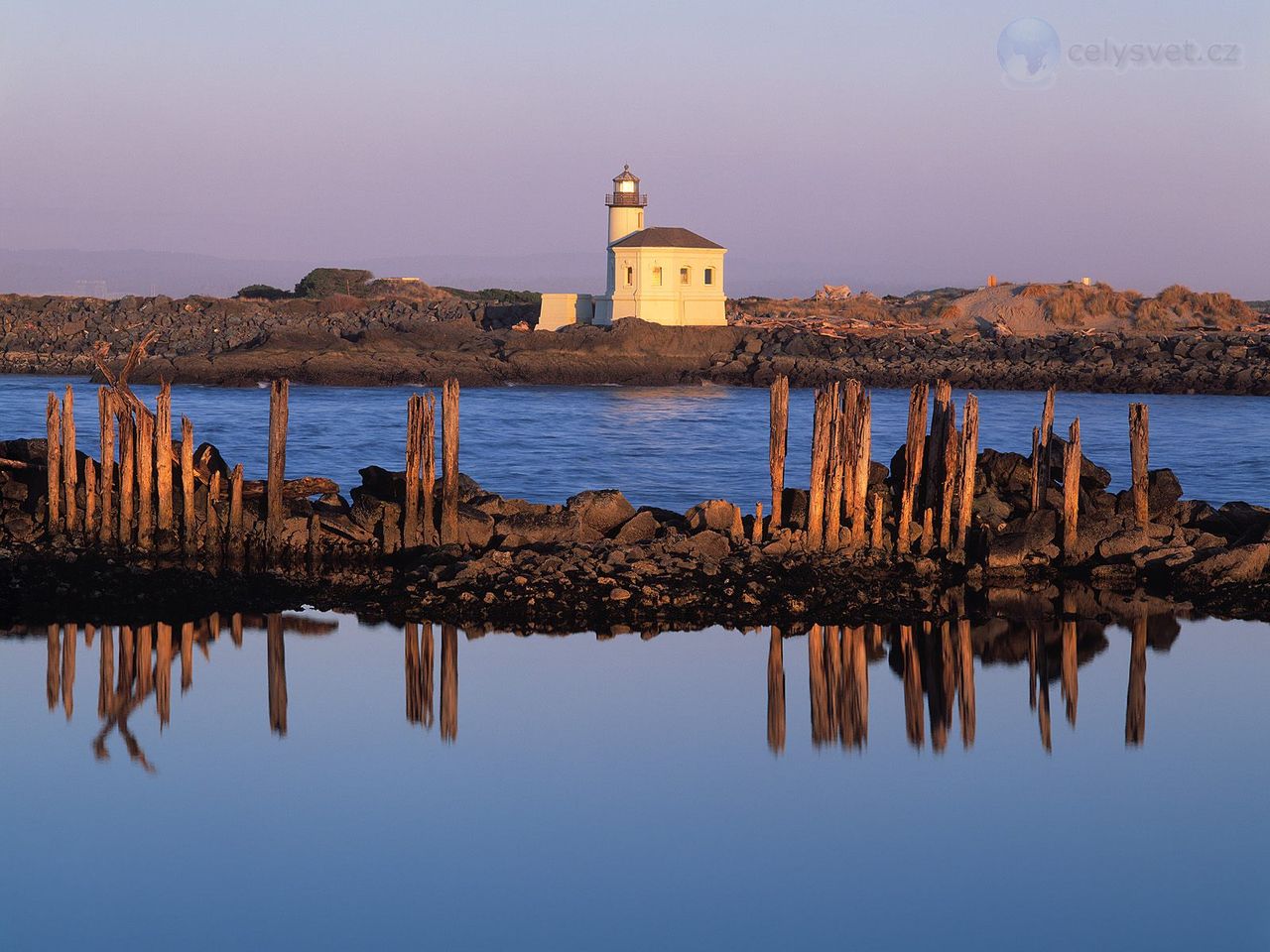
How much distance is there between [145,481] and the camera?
1577cm

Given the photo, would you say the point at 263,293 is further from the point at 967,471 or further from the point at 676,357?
the point at 967,471

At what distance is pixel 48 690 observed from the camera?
452 inches

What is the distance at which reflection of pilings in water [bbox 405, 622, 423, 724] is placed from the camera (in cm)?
1128

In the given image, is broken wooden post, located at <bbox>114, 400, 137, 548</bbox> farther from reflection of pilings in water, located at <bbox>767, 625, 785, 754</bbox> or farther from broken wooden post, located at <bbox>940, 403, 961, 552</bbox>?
broken wooden post, located at <bbox>940, 403, 961, 552</bbox>

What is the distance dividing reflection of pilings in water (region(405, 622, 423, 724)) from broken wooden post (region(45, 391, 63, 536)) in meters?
4.67

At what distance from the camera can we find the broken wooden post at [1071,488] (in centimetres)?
1571

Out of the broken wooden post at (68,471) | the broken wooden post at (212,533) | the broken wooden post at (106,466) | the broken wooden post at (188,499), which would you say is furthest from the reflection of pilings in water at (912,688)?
the broken wooden post at (68,471)

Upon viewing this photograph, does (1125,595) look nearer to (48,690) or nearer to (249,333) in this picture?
(48,690)

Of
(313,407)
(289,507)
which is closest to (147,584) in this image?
(289,507)

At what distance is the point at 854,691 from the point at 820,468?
13.6ft

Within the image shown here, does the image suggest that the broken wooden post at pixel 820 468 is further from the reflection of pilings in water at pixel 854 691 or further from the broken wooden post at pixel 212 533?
the broken wooden post at pixel 212 533

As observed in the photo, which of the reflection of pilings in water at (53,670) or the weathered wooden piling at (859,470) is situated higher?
the weathered wooden piling at (859,470)

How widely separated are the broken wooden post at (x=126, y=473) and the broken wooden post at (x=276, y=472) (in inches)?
51.1

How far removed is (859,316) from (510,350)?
20.5 meters
